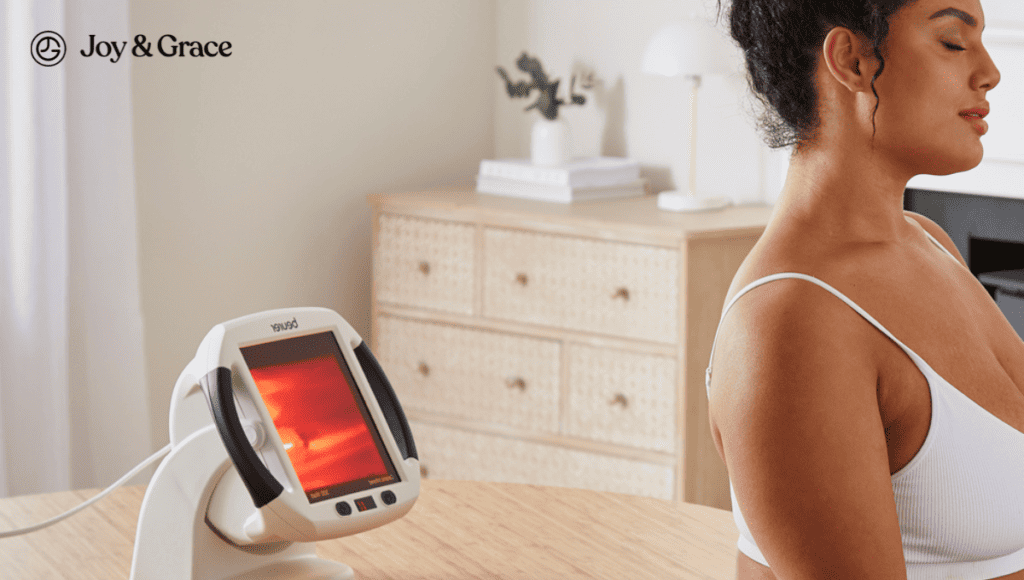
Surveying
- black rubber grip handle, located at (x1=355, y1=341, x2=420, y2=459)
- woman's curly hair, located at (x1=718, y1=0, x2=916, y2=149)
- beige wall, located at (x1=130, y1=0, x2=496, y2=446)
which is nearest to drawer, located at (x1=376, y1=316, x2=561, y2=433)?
beige wall, located at (x1=130, y1=0, x2=496, y2=446)

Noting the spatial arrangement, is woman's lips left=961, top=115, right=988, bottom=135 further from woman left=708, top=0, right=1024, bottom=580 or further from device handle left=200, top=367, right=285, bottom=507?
device handle left=200, top=367, right=285, bottom=507

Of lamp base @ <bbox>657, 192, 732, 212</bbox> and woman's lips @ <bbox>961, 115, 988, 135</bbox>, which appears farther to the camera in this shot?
lamp base @ <bbox>657, 192, 732, 212</bbox>

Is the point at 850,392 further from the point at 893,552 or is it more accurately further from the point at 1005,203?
the point at 1005,203

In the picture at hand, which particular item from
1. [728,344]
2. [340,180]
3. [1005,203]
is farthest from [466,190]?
[728,344]

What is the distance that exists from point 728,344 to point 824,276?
0.08m

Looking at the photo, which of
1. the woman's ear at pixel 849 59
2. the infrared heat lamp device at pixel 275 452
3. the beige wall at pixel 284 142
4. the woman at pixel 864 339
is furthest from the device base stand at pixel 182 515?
the beige wall at pixel 284 142

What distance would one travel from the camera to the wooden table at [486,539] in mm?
1207

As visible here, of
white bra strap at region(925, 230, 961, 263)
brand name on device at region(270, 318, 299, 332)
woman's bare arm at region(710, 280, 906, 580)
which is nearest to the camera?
woman's bare arm at region(710, 280, 906, 580)

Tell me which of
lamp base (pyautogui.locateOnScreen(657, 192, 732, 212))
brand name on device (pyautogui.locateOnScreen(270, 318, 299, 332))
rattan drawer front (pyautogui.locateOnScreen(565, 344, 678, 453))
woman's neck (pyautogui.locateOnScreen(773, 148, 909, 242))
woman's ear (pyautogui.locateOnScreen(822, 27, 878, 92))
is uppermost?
woman's ear (pyautogui.locateOnScreen(822, 27, 878, 92))

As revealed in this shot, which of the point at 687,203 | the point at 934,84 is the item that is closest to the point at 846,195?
the point at 934,84

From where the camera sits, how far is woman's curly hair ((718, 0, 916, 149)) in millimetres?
737

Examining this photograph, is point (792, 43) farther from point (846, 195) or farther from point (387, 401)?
point (387, 401)

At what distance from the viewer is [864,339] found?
29.1 inches

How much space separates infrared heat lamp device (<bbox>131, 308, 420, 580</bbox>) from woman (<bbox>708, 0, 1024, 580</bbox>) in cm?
→ 37
